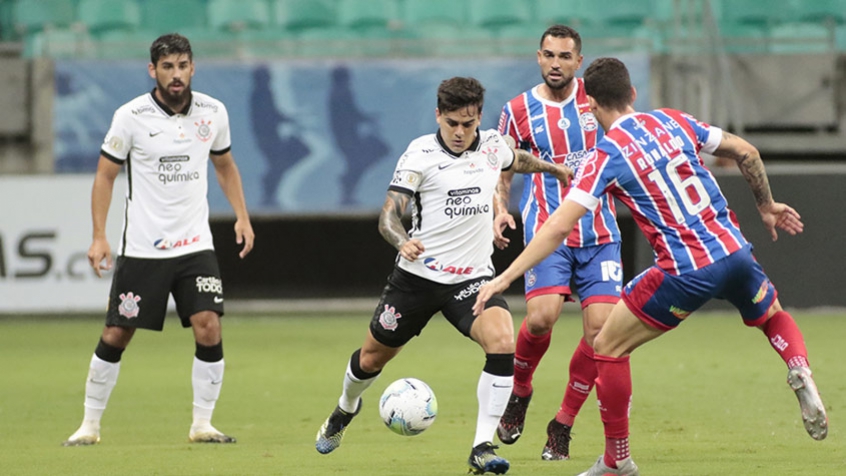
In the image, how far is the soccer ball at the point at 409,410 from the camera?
674 cm

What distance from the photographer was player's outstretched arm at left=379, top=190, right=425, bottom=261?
21.2 feet

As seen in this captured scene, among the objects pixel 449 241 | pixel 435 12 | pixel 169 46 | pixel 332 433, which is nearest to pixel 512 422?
pixel 332 433

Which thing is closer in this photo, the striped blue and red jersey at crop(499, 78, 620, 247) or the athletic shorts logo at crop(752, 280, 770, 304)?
the athletic shorts logo at crop(752, 280, 770, 304)

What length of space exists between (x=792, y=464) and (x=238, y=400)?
178 inches

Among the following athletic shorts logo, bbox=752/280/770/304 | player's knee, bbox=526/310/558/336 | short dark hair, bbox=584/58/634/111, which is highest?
short dark hair, bbox=584/58/634/111

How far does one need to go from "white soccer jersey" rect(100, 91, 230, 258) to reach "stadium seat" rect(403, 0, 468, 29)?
34.6 feet

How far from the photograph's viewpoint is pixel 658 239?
6.16m

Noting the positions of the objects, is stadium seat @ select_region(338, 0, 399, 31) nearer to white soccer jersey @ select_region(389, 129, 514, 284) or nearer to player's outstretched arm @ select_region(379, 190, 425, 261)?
white soccer jersey @ select_region(389, 129, 514, 284)

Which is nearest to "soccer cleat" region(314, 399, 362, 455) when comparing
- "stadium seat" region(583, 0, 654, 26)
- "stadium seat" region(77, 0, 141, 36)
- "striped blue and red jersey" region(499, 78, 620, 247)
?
"striped blue and red jersey" region(499, 78, 620, 247)

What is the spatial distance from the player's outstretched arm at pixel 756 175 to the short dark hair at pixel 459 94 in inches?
48.7

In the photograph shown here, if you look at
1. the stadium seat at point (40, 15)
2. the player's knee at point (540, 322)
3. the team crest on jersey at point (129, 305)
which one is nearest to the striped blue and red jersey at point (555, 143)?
the player's knee at point (540, 322)

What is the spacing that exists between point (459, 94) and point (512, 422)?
202 centimetres

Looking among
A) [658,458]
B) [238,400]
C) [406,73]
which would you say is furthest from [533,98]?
[406,73]

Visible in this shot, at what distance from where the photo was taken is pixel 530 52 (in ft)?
55.9
